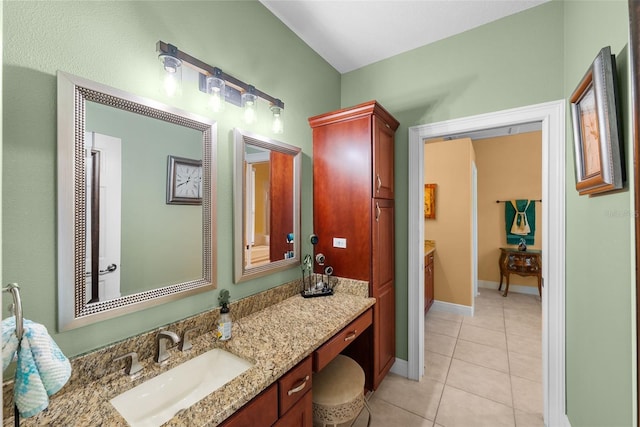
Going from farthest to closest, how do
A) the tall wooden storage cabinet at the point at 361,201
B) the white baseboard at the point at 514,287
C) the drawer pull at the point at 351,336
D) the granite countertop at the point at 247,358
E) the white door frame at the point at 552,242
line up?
the white baseboard at the point at 514,287, the tall wooden storage cabinet at the point at 361,201, the white door frame at the point at 552,242, the drawer pull at the point at 351,336, the granite countertop at the point at 247,358

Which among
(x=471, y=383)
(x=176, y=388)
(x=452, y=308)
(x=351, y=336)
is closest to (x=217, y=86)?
(x=176, y=388)

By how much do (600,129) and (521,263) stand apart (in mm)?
4090

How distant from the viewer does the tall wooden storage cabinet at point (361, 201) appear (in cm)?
206

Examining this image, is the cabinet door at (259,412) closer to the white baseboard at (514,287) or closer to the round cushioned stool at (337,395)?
the round cushioned stool at (337,395)

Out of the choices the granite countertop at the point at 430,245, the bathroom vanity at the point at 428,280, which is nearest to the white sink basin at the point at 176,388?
the bathroom vanity at the point at 428,280

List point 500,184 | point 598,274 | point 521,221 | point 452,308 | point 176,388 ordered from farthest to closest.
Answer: point 500,184
point 521,221
point 452,308
point 598,274
point 176,388

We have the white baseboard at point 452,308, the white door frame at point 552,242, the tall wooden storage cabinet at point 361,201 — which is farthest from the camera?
the white baseboard at point 452,308

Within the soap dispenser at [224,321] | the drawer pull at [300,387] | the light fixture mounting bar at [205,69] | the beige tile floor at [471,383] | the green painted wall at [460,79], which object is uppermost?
the green painted wall at [460,79]

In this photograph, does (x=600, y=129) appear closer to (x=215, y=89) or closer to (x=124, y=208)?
(x=215, y=89)

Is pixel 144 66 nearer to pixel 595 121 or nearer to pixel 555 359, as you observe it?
pixel 595 121

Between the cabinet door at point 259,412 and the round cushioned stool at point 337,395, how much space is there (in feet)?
1.52

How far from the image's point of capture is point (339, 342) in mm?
1575

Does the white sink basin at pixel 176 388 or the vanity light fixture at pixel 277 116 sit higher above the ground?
the vanity light fixture at pixel 277 116

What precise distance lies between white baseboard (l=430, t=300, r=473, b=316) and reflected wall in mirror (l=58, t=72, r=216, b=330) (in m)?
3.53
